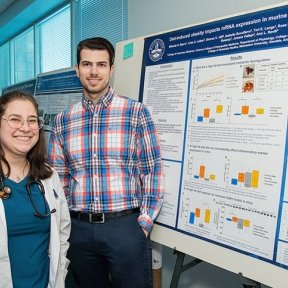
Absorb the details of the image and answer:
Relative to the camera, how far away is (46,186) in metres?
1.35

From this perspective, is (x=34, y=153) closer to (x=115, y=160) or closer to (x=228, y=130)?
(x=115, y=160)

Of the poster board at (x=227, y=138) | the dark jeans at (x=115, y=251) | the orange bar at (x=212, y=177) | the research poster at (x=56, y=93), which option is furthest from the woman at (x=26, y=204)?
the research poster at (x=56, y=93)

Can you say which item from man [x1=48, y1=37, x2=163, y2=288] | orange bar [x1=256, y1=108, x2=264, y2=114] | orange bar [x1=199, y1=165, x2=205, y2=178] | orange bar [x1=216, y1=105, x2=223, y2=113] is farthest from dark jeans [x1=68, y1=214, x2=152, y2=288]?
orange bar [x1=256, y1=108, x2=264, y2=114]

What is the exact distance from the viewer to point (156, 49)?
1.69m

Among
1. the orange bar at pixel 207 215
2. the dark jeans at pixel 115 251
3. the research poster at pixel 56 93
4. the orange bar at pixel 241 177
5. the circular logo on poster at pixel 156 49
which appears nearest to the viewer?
the orange bar at pixel 241 177

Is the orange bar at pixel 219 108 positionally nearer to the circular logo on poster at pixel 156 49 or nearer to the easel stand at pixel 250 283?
the circular logo on poster at pixel 156 49

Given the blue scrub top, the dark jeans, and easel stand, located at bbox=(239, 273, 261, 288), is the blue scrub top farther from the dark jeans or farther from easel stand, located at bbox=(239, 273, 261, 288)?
easel stand, located at bbox=(239, 273, 261, 288)

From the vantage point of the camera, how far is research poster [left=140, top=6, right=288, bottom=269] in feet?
3.91

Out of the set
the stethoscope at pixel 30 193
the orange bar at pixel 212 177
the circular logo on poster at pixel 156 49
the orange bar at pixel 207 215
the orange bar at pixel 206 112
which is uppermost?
the circular logo on poster at pixel 156 49

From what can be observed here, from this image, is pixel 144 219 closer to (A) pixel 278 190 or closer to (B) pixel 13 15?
(A) pixel 278 190

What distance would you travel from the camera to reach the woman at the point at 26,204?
47.8 inches

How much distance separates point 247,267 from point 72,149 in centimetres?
97

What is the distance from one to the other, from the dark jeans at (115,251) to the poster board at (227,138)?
13 cm

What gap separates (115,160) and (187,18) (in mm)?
1064
